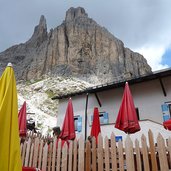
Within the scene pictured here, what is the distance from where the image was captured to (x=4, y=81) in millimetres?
2828

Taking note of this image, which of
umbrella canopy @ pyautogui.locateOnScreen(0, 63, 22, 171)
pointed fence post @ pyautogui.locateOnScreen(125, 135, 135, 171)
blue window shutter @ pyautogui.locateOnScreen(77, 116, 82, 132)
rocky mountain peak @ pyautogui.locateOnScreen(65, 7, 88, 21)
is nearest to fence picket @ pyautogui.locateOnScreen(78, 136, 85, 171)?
pointed fence post @ pyautogui.locateOnScreen(125, 135, 135, 171)

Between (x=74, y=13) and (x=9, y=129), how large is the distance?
75035mm

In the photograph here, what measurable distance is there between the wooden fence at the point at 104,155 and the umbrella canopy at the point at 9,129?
9.34 feet

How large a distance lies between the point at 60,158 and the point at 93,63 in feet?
166

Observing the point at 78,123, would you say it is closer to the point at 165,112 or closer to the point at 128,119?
the point at 165,112

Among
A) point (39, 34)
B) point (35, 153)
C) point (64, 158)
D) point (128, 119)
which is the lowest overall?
point (64, 158)

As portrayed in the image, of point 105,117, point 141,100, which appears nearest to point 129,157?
point 141,100

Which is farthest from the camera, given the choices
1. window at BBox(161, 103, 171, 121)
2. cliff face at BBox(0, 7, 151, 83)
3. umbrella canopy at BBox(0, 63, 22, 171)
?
cliff face at BBox(0, 7, 151, 83)

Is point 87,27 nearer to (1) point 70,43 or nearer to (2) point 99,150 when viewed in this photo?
(1) point 70,43

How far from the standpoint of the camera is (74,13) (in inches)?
2879

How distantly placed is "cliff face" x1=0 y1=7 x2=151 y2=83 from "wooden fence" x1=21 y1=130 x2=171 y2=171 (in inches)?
1744

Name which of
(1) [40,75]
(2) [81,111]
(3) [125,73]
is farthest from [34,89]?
(2) [81,111]

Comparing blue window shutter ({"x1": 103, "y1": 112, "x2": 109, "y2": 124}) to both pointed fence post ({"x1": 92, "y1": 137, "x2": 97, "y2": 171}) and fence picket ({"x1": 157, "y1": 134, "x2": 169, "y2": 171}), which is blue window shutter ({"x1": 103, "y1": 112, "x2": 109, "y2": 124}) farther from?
fence picket ({"x1": 157, "y1": 134, "x2": 169, "y2": 171})

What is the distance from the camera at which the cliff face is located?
5400 centimetres
